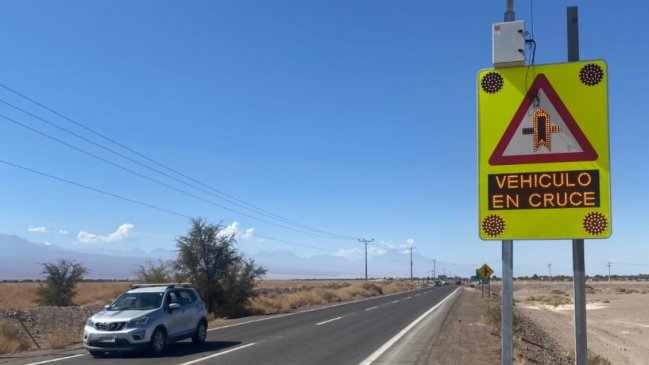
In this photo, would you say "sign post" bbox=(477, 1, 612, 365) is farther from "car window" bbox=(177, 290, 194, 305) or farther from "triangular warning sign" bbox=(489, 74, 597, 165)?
"car window" bbox=(177, 290, 194, 305)

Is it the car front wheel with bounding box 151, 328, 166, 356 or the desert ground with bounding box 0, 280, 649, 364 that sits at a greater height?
the car front wheel with bounding box 151, 328, 166, 356

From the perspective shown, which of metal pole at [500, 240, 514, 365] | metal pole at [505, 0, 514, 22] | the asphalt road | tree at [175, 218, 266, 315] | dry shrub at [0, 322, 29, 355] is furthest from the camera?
tree at [175, 218, 266, 315]

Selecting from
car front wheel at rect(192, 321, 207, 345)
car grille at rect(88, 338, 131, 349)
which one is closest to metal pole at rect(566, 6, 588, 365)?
car grille at rect(88, 338, 131, 349)

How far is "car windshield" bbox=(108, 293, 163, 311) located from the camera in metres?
16.4

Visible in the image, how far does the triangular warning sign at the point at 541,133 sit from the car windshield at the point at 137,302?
46.2 feet

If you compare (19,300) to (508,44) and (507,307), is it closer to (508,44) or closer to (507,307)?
(507,307)

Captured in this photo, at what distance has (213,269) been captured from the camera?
3619 centimetres

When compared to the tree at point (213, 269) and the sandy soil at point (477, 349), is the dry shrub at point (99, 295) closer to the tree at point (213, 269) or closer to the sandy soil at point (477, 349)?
the tree at point (213, 269)

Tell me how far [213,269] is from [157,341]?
819 inches

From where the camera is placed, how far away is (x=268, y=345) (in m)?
17.5

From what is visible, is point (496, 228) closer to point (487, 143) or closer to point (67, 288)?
point (487, 143)

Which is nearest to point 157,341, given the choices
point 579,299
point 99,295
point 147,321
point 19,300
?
point 147,321

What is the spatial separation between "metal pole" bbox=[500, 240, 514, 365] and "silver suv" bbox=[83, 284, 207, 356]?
13009 millimetres

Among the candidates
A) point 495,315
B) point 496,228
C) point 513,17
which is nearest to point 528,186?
point 496,228
